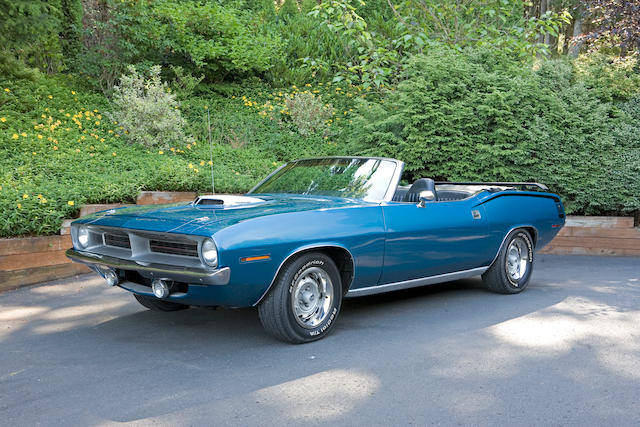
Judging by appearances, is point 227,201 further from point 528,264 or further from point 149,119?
point 149,119

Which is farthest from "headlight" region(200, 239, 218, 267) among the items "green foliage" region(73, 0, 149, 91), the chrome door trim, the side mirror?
"green foliage" region(73, 0, 149, 91)

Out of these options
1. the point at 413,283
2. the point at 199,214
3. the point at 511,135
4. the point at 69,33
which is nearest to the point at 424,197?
the point at 413,283

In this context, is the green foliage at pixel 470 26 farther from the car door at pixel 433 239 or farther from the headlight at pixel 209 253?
the headlight at pixel 209 253

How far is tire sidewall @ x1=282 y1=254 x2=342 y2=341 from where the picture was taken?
180 inches

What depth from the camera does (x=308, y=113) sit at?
1388 cm

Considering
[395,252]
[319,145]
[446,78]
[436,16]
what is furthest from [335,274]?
[436,16]

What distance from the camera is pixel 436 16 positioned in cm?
1476

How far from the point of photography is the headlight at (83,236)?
5.13 m

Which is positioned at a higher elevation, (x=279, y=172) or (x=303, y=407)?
(x=279, y=172)

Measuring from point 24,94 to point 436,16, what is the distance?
8.99m

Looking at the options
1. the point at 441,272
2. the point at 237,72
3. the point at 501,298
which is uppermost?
the point at 237,72

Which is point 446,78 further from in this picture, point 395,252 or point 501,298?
point 395,252

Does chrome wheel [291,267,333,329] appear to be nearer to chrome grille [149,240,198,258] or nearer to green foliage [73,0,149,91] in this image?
chrome grille [149,240,198,258]

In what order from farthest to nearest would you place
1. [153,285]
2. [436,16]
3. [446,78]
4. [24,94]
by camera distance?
[436,16]
[24,94]
[446,78]
[153,285]
